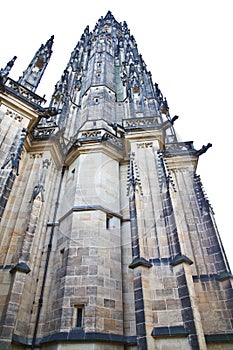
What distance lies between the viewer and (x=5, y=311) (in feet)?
20.0

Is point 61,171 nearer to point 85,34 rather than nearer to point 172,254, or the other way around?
point 172,254

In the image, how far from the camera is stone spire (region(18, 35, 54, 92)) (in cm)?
1208

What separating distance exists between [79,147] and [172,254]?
6.16 m

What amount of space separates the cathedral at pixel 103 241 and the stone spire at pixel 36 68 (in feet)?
0.34

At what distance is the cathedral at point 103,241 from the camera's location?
6.06 meters

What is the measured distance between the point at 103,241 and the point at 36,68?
10.2 m

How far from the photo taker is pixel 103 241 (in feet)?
26.0

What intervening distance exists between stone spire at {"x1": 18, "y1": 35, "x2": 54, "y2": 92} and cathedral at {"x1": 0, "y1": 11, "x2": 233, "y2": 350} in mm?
103

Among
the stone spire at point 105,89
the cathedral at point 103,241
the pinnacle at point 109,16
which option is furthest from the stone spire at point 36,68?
the pinnacle at point 109,16

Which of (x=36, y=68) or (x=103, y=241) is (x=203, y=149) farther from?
(x=36, y=68)

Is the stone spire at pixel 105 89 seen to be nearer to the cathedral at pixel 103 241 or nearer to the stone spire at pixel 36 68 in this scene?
the cathedral at pixel 103 241

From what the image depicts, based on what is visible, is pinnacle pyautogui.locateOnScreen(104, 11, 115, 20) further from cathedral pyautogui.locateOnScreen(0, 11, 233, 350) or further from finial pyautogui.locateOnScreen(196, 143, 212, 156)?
finial pyautogui.locateOnScreen(196, 143, 212, 156)

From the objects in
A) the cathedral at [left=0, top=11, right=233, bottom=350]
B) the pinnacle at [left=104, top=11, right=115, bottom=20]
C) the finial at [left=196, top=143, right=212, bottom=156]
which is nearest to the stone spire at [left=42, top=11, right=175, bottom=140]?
the cathedral at [left=0, top=11, right=233, bottom=350]

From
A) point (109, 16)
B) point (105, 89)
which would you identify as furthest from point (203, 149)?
point (109, 16)
